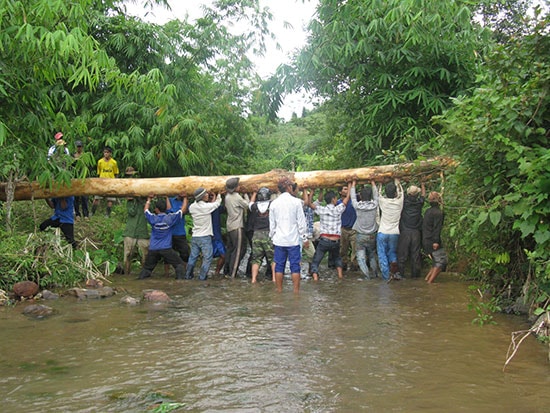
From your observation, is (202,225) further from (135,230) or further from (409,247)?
(409,247)

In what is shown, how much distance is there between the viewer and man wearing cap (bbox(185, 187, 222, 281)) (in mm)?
10883

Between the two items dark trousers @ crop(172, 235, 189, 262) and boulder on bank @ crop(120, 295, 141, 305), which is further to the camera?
dark trousers @ crop(172, 235, 189, 262)

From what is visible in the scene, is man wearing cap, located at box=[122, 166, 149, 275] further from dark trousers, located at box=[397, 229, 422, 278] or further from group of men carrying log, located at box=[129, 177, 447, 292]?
dark trousers, located at box=[397, 229, 422, 278]

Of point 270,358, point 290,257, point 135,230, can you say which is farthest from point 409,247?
point 270,358

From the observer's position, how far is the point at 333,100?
14141mm

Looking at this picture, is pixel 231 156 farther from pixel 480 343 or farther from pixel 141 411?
pixel 141 411

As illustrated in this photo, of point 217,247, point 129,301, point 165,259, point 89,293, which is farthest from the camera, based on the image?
point 217,247

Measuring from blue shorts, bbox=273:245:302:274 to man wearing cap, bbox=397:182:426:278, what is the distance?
8.44 feet

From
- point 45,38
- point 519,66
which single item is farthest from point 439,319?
point 45,38

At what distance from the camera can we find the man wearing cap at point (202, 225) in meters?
10.9

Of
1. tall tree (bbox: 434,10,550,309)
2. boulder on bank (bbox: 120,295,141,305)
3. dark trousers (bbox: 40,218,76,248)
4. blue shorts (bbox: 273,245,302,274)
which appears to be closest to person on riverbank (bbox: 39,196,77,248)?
dark trousers (bbox: 40,218,76,248)

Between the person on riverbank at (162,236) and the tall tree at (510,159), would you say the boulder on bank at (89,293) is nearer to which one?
the person on riverbank at (162,236)

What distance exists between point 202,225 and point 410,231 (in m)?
4.00

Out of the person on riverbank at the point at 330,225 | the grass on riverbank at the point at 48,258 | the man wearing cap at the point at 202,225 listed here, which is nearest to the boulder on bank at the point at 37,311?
the grass on riverbank at the point at 48,258
